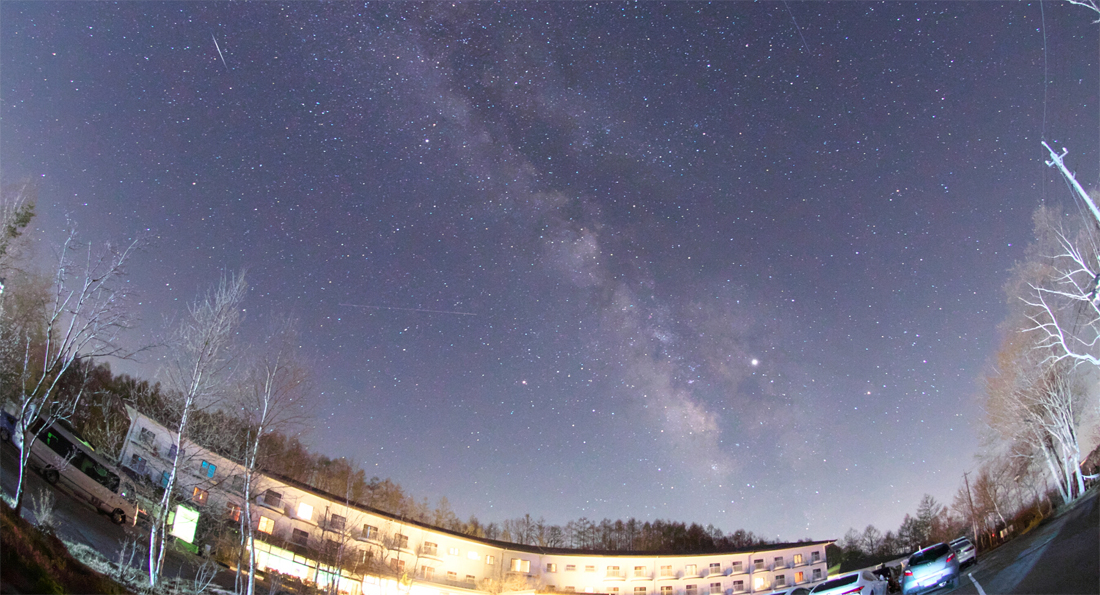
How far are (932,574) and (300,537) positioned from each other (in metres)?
42.7

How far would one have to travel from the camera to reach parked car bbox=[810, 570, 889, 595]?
1534 centimetres

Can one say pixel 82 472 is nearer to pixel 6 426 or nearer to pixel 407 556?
pixel 6 426

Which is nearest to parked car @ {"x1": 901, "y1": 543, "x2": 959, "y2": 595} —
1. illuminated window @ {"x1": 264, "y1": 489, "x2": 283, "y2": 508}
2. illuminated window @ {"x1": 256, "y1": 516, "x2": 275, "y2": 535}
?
illuminated window @ {"x1": 256, "y1": 516, "x2": 275, "y2": 535}

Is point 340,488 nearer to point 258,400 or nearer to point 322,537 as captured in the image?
point 322,537

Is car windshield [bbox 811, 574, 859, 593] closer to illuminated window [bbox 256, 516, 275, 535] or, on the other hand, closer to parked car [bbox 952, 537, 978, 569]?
parked car [bbox 952, 537, 978, 569]

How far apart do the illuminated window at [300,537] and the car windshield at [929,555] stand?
41827 millimetres

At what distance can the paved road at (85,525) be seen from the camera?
24.1 metres

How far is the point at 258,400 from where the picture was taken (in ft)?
69.8

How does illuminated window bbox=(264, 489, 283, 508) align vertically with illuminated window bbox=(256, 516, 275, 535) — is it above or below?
above

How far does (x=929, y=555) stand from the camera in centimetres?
1725

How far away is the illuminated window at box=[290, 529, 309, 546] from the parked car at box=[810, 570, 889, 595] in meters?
39.6

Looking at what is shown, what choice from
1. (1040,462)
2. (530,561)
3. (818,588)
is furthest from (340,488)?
(1040,462)

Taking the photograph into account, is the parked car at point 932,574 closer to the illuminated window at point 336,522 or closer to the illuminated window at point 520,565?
the illuminated window at point 336,522

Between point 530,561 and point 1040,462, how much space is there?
42.7 meters
